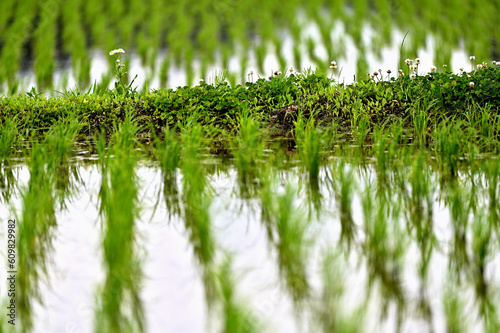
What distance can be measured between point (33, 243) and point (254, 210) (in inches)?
38.9

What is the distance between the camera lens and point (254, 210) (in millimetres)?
2793

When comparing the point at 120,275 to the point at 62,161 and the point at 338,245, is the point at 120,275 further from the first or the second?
the point at 62,161

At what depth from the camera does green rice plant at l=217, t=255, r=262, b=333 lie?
1562 mm

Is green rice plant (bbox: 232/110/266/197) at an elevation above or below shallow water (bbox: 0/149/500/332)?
above

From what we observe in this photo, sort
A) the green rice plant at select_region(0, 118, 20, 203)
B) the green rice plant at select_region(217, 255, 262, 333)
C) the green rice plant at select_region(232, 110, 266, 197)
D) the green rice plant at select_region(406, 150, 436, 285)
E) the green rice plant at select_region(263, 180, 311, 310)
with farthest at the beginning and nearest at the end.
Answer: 1. the green rice plant at select_region(0, 118, 20, 203)
2. the green rice plant at select_region(232, 110, 266, 197)
3. the green rice plant at select_region(406, 150, 436, 285)
4. the green rice plant at select_region(263, 180, 311, 310)
5. the green rice plant at select_region(217, 255, 262, 333)

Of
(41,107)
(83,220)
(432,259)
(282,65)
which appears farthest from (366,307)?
(282,65)

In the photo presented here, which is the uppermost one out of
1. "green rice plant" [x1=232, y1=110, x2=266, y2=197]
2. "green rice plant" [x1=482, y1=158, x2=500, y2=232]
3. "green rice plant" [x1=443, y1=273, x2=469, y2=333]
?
"green rice plant" [x1=232, y1=110, x2=266, y2=197]

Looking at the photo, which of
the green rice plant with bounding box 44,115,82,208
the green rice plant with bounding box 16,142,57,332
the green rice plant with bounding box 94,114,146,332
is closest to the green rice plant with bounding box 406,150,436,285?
the green rice plant with bounding box 94,114,146,332

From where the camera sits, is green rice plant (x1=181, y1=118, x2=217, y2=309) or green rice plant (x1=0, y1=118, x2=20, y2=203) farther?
green rice plant (x1=0, y1=118, x2=20, y2=203)

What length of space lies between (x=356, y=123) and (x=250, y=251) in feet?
9.25

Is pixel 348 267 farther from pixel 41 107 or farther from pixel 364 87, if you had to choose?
pixel 41 107

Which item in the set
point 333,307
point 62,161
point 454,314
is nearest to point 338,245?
point 333,307

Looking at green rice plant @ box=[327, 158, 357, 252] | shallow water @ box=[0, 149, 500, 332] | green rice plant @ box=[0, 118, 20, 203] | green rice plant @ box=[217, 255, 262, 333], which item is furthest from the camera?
green rice plant @ box=[0, 118, 20, 203]

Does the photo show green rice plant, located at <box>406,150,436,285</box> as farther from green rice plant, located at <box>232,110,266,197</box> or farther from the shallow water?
green rice plant, located at <box>232,110,266,197</box>
